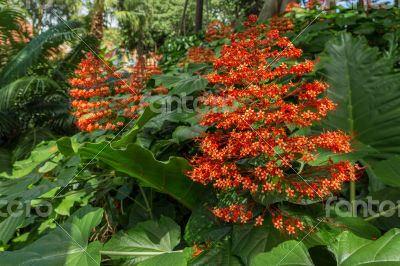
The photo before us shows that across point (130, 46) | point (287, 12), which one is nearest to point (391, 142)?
point (287, 12)

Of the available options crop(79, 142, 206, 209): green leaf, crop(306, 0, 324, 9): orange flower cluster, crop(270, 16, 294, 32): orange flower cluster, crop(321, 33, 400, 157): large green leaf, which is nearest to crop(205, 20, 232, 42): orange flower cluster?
crop(270, 16, 294, 32): orange flower cluster

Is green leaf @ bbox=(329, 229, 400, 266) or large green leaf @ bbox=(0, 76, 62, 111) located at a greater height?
green leaf @ bbox=(329, 229, 400, 266)

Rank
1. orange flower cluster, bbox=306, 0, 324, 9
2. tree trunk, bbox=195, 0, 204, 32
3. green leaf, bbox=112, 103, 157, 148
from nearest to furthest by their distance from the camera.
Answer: green leaf, bbox=112, 103, 157, 148 → orange flower cluster, bbox=306, 0, 324, 9 → tree trunk, bbox=195, 0, 204, 32

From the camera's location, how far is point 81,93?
2.09 m

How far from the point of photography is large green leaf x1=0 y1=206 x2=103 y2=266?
3.93 ft

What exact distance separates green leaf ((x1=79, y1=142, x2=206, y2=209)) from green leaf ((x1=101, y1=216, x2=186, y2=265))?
5.2 inches

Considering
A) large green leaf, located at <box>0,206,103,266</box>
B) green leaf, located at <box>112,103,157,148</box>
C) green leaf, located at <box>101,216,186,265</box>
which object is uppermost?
green leaf, located at <box>112,103,157,148</box>

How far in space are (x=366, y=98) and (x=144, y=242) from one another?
1.12 m

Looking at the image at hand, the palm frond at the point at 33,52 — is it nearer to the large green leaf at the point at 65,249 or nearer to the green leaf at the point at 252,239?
the large green leaf at the point at 65,249

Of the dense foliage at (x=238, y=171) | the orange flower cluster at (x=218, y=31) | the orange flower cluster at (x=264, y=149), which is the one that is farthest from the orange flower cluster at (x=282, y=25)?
the orange flower cluster at (x=264, y=149)

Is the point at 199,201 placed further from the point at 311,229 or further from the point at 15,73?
the point at 15,73

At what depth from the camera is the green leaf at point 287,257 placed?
3.17ft

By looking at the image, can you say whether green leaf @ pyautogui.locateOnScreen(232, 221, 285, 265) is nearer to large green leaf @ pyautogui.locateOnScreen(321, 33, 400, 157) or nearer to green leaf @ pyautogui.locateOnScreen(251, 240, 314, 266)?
green leaf @ pyautogui.locateOnScreen(251, 240, 314, 266)

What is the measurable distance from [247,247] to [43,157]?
4.60 ft
